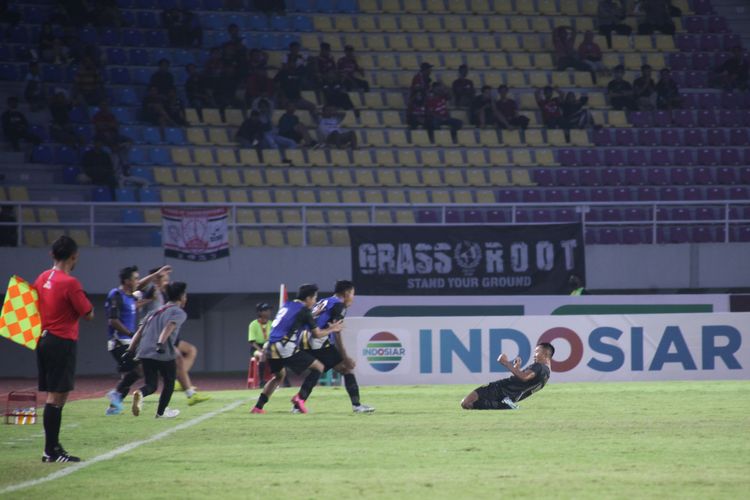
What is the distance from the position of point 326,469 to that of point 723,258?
19.0 m

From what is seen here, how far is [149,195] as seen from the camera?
1121 inches

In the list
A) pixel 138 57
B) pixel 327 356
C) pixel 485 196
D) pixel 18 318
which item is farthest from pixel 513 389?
pixel 138 57

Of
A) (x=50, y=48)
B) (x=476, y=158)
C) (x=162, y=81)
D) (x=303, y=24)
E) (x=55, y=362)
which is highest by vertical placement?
(x=303, y=24)

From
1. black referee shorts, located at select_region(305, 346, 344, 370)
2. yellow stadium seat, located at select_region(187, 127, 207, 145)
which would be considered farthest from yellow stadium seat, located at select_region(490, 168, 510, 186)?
black referee shorts, located at select_region(305, 346, 344, 370)

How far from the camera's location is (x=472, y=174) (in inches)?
1207

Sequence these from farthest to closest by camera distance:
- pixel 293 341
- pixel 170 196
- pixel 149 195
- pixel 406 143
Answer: pixel 406 143
pixel 170 196
pixel 149 195
pixel 293 341

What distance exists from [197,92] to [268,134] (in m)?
2.10

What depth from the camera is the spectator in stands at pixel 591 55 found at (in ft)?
112

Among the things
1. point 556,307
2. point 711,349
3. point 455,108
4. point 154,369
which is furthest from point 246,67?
point 154,369

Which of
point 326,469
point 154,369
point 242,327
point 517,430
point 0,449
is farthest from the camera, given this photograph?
point 242,327

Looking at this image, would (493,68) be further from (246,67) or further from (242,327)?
(242,327)

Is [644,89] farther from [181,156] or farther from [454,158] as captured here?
[181,156]

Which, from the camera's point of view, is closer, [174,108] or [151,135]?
[151,135]

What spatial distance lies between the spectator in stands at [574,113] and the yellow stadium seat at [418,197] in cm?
472
